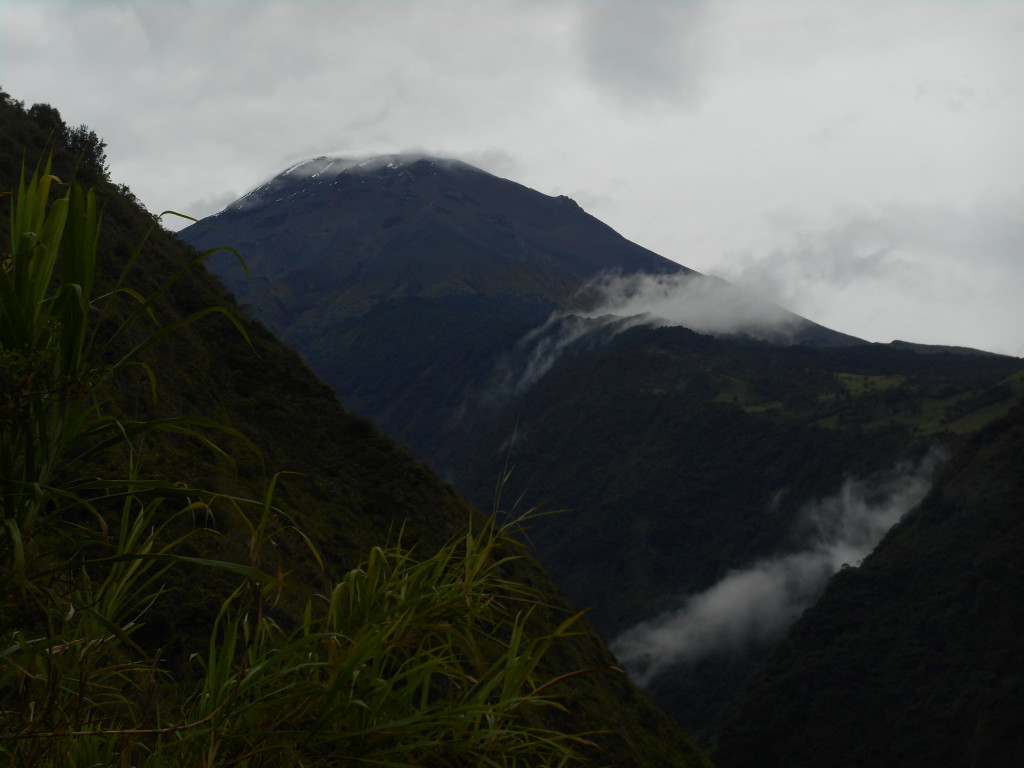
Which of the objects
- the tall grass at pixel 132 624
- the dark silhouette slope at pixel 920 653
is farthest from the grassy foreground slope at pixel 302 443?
Answer: the dark silhouette slope at pixel 920 653

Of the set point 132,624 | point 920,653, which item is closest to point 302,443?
point 132,624

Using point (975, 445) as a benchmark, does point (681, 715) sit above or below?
below

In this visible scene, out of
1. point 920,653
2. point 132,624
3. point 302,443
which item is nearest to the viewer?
point 132,624

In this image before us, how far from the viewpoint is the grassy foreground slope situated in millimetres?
20391

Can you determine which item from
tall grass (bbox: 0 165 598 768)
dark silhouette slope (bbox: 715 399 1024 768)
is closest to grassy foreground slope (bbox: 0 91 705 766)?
tall grass (bbox: 0 165 598 768)

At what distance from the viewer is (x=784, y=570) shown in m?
153

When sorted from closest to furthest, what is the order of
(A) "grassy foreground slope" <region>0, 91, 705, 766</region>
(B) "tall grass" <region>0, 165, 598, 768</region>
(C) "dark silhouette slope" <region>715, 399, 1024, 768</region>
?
(B) "tall grass" <region>0, 165, 598, 768</region> < (A) "grassy foreground slope" <region>0, 91, 705, 766</region> < (C) "dark silhouette slope" <region>715, 399, 1024, 768</region>

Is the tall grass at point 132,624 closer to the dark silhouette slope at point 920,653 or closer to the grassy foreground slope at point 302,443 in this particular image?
the grassy foreground slope at point 302,443

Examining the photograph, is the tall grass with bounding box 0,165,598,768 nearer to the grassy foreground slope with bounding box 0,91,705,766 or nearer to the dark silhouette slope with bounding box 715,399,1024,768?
the grassy foreground slope with bounding box 0,91,705,766

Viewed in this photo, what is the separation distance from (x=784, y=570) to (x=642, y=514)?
92.1 feet

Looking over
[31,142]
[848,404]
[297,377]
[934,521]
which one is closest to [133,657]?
[297,377]

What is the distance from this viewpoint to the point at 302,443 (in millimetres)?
24562

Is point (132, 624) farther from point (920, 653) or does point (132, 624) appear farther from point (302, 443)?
point (920, 653)

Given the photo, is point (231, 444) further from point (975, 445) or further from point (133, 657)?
point (975, 445)
